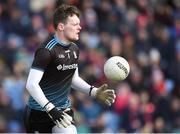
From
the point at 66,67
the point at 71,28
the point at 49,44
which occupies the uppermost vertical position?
the point at 71,28

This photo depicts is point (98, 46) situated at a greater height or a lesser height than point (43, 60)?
lesser

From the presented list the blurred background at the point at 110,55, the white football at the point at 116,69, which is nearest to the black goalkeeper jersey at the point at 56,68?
the white football at the point at 116,69

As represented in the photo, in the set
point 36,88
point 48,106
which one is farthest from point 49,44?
point 48,106

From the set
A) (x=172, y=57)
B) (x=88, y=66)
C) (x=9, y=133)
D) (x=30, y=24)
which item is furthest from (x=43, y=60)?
(x=172, y=57)

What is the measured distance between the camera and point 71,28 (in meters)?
8.31

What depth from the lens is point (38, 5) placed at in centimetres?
1628

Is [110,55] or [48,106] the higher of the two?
[48,106]

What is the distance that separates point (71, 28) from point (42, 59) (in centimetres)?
55

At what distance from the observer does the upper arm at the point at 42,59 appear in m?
8.06

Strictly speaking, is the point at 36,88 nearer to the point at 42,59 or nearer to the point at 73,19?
the point at 42,59

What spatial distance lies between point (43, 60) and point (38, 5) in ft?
27.4

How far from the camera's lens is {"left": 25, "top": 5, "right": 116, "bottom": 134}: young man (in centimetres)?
800

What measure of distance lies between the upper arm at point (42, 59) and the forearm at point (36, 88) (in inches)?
2.6

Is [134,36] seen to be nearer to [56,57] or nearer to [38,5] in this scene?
[38,5]
